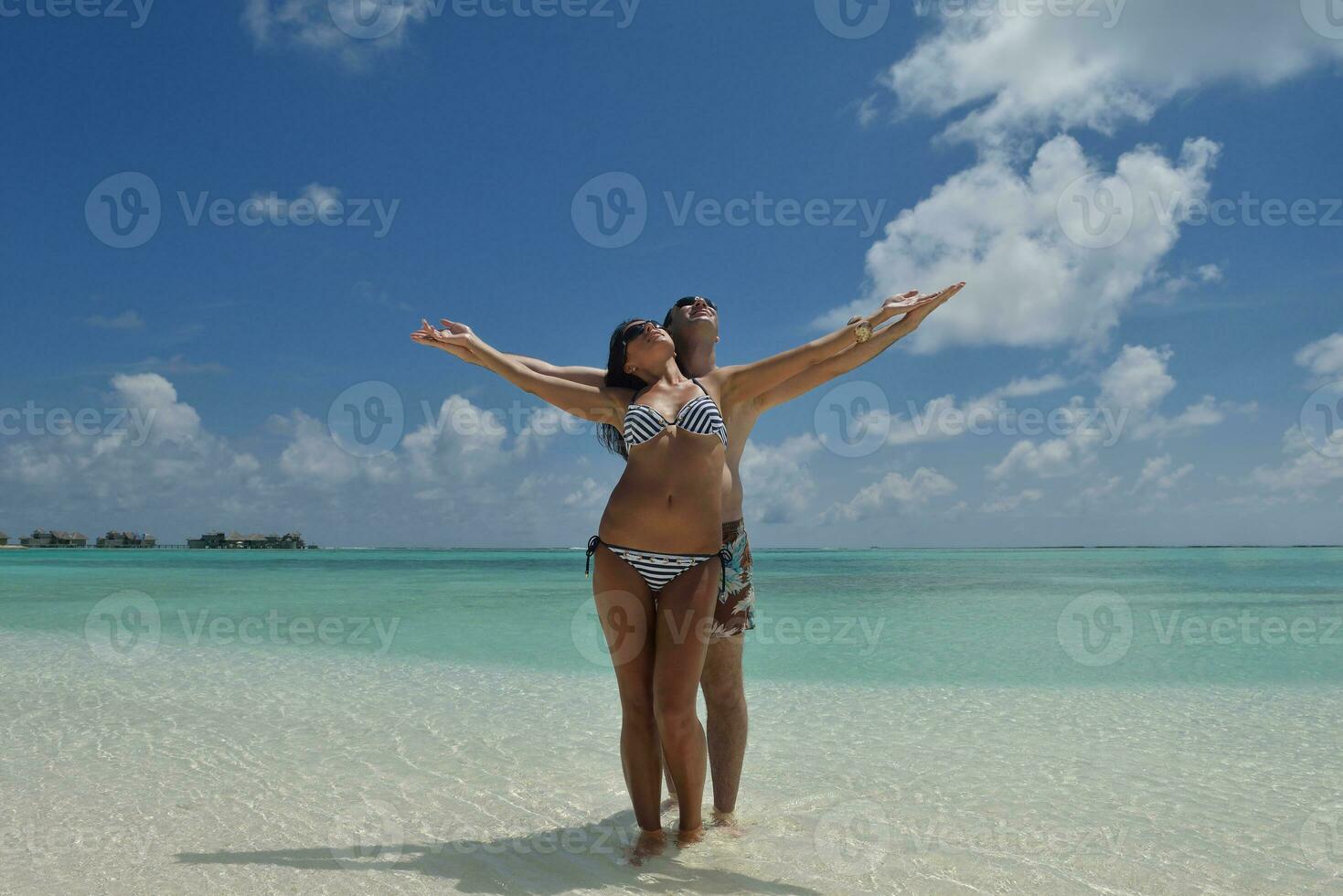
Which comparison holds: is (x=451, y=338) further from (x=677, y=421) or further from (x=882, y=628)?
(x=882, y=628)

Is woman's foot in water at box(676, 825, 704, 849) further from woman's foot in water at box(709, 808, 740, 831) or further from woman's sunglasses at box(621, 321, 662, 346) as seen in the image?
woman's sunglasses at box(621, 321, 662, 346)

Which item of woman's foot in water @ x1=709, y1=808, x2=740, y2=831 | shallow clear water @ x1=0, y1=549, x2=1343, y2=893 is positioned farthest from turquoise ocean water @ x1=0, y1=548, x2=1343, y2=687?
woman's foot in water @ x1=709, y1=808, x2=740, y2=831

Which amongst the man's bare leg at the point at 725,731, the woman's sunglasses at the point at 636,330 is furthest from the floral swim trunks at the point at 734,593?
the woman's sunglasses at the point at 636,330

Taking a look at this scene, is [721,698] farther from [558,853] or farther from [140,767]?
[140,767]

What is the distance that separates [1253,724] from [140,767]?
802cm

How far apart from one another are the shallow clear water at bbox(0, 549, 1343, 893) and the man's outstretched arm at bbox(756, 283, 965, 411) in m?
2.20

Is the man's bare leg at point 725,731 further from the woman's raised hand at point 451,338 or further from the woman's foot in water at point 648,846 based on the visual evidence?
the woman's raised hand at point 451,338

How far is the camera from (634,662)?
12.2ft

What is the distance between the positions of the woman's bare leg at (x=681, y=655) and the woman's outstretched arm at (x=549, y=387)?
88cm

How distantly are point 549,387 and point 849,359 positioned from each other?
1.46 m

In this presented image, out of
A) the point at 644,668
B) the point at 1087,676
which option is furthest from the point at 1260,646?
the point at 644,668

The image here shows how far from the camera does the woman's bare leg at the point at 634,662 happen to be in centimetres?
368

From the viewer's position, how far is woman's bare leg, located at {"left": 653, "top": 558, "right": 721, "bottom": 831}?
11.9 feet

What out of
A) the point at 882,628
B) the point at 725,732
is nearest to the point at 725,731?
the point at 725,732
